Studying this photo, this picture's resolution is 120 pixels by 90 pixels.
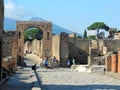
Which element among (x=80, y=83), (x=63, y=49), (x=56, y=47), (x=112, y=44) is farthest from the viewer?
(x=112, y=44)

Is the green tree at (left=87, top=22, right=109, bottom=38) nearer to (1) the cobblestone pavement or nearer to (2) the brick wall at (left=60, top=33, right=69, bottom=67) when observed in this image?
(2) the brick wall at (left=60, top=33, right=69, bottom=67)

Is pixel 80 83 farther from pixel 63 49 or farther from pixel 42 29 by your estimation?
pixel 42 29

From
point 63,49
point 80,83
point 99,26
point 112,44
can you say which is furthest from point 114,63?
point 99,26

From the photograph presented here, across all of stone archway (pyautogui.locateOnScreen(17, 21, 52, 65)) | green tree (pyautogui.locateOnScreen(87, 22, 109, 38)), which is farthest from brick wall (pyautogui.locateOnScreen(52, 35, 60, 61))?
green tree (pyautogui.locateOnScreen(87, 22, 109, 38))

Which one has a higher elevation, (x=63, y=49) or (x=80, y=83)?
(x=63, y=49)

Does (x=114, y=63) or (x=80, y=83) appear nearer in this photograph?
(x=80, y=83)

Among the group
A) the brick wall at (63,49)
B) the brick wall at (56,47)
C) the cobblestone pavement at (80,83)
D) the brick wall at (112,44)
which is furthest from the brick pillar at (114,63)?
→ the brick wall at (112,44)

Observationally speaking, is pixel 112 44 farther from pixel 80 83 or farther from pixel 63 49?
pixel 80 83

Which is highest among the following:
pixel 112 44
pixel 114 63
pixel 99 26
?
pixel 99 26

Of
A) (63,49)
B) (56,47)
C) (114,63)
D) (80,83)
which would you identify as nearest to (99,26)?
(56,47)

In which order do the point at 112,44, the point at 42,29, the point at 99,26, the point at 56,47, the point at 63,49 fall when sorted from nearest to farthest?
the point at 63,49 < the point at 56,47 < the point at 112,44 < the point at 42,29 < the point at 99,26

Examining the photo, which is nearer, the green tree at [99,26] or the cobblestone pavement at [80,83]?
the cobblestone pavement at [80,83]

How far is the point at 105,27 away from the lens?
135375mm

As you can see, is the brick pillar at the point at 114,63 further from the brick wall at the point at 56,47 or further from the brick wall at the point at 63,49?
the brick wall at the point at 56,47
